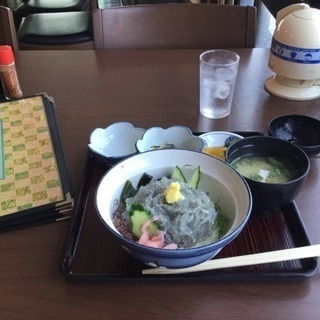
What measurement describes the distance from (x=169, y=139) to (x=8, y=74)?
44 cm

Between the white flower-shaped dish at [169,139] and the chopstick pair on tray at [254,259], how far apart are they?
261mm

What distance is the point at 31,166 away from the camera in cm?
74

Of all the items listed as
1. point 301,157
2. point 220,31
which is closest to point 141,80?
point 220,31

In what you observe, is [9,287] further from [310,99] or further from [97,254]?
[310,99]

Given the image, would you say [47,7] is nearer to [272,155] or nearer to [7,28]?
[7,28]

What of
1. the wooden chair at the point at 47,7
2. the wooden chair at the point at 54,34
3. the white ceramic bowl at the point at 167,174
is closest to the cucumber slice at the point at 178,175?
the white ceramic bowl at the point at 167,174

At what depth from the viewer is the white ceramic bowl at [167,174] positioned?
1.64 ft

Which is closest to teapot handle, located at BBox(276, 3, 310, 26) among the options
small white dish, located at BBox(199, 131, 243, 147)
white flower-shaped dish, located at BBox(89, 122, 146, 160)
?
small white dish, located at BBox(199, 131, 243, 147)

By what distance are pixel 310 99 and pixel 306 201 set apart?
0.39 metres

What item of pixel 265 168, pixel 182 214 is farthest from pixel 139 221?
pixel 265 168

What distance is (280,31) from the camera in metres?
0.96

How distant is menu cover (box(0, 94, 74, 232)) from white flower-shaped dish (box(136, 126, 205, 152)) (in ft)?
0.53

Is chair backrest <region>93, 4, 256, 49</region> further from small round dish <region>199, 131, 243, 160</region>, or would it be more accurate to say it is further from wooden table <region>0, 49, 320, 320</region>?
small round dish <region>199, 131, 243, 160</region>

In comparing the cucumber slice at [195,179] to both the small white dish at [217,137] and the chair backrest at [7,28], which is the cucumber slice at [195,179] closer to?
the small white dish at [217,137]
